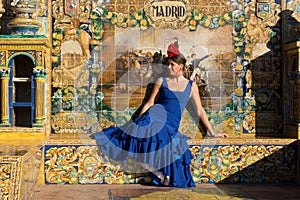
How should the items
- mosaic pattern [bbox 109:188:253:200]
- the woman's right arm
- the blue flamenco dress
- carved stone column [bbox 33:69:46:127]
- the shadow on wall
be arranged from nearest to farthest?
mosaic pattern [bbox 109:188:253:200]
the blue flamenco dress
carved stone column [bbox 33:69:46:127]
the woman's right arm
the shadow on wall

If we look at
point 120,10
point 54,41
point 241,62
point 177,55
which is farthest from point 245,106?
point 54,41

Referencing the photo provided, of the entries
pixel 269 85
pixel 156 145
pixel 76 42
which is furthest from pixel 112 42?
pixel 269 85

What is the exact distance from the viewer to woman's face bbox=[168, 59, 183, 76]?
9586mm

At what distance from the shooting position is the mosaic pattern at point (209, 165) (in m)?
8.99

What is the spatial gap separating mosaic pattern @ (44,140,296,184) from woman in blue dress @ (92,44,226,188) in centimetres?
19

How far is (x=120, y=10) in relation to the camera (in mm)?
9789

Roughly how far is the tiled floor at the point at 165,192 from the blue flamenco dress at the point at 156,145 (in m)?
0.23

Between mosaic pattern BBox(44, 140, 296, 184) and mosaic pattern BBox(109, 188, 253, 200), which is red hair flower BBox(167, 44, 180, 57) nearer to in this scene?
mosaic pattern BBox(44, 140, 296, 184)

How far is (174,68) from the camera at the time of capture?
962cm

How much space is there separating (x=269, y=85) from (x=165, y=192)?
102 inches

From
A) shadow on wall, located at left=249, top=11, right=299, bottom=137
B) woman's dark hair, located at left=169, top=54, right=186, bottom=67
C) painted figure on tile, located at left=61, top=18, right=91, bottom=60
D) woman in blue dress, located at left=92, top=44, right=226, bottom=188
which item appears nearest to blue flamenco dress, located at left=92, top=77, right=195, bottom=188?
woman in blue dress, located at left=92, top=44, right=226, bottom=188

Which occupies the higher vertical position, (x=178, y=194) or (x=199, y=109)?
(x=199, y=109)

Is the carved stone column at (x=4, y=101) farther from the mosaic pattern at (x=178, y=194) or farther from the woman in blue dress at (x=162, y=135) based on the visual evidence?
the mosaic pattern at (x=178, y=194)

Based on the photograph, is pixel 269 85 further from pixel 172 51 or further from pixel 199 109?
pixel 172 51
